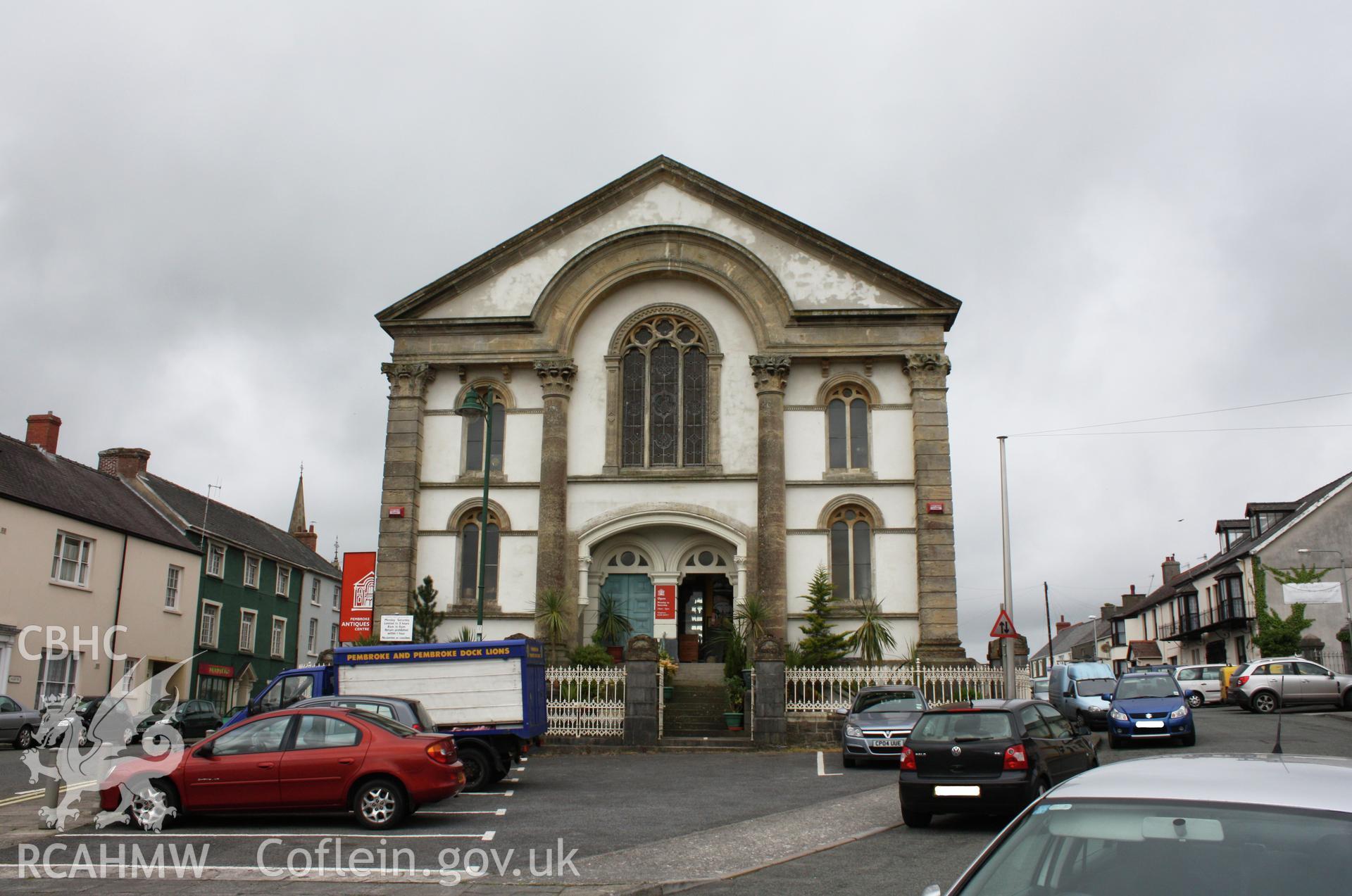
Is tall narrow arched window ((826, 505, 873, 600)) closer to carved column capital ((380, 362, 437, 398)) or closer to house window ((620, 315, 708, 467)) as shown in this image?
house window ((620, 315, 708, 467))

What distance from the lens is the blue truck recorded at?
17250 millimetres

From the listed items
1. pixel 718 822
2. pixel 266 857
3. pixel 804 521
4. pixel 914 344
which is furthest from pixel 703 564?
pixel 266 857

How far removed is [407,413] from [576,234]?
6732 mm

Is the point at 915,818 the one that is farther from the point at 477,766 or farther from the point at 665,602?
the point at 665,602

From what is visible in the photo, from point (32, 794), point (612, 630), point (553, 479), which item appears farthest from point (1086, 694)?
point (32, 794)

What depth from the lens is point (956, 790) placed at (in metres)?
12.5

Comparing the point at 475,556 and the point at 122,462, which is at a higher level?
the point at 122,462

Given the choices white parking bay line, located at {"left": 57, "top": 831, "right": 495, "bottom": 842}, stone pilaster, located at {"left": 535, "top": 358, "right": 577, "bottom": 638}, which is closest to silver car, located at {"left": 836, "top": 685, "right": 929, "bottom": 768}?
white parking bay line, located at {"left": 57, "top": 831, "right": 495, "bottom": 842}

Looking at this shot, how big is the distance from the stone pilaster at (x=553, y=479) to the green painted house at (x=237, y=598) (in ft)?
61.6

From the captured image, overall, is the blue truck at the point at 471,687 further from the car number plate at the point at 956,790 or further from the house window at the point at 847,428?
the house window at the point at 847,428

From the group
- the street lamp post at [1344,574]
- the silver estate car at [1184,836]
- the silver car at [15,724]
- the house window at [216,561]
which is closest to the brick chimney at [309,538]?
the house window at [216,561]

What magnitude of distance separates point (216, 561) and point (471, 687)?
1226 inches

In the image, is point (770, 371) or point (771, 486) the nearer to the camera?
point (771, 486)

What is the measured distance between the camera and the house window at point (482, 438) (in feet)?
98.0
